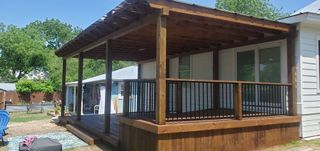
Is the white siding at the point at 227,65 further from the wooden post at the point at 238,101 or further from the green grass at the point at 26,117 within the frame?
the green grass at the point at 26,117

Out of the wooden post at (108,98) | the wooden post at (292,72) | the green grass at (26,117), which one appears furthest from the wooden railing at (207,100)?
the green grass at (26,117)

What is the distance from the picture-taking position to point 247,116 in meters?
7.00

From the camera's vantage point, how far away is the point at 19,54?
137ft

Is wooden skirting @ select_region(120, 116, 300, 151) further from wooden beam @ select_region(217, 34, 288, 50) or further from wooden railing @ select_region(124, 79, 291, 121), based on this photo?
wooden beam @ select_region(217, 34, 288, 50)

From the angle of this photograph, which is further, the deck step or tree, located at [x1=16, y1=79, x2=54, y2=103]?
tree, located at [x1=16, y1=79, x2=54, y2=103]

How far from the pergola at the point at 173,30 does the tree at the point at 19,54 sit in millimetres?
35233

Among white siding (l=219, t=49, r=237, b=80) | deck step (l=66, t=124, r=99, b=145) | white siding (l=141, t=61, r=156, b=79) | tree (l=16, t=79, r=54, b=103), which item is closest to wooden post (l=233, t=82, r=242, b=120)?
white siding (l=219, t=49, r=237, b=80)

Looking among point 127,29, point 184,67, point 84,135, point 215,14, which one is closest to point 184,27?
point 215,14

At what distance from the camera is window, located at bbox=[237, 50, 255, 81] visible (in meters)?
8.73

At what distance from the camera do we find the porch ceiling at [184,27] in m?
5.66

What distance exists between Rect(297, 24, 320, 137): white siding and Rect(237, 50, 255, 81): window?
1.56m

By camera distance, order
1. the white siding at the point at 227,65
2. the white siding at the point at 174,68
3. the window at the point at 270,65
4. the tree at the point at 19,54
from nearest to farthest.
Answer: the window at the point at 270,65 < the white siding at the point at 227,65 < the white siding at the point at 174,68 < the tree at the point at 19,54

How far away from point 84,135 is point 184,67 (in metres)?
5.15

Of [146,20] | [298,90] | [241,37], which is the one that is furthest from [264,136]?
[146,20]
